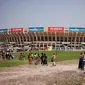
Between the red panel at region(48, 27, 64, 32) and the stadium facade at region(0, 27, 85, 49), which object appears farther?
the stadium facade at region(0, 27, 85, 49)

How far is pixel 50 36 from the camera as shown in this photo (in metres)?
126

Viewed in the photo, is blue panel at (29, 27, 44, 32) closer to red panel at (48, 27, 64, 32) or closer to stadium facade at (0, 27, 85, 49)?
stadium facade at (0, 27, 85, 49)

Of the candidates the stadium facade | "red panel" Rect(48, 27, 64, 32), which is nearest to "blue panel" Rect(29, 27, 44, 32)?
the stadium facade

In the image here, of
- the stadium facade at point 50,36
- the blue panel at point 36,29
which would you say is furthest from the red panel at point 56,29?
the blue panel at point 36,29

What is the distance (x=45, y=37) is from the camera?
126812 millimetres

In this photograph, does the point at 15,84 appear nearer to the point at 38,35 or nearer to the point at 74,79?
the point at 74,79

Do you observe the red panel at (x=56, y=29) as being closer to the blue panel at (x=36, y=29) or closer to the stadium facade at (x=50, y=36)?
the stadium facade at (x=50, y=36)

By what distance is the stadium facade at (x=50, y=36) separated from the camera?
120m

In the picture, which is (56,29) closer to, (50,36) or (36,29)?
(50,36)

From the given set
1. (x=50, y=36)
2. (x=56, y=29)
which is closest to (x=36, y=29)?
(x=50, y=36)

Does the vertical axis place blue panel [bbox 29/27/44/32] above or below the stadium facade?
above

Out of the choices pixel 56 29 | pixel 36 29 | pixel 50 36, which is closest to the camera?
pixel 56 29

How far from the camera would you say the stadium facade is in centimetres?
12038

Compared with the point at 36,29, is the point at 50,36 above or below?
below
